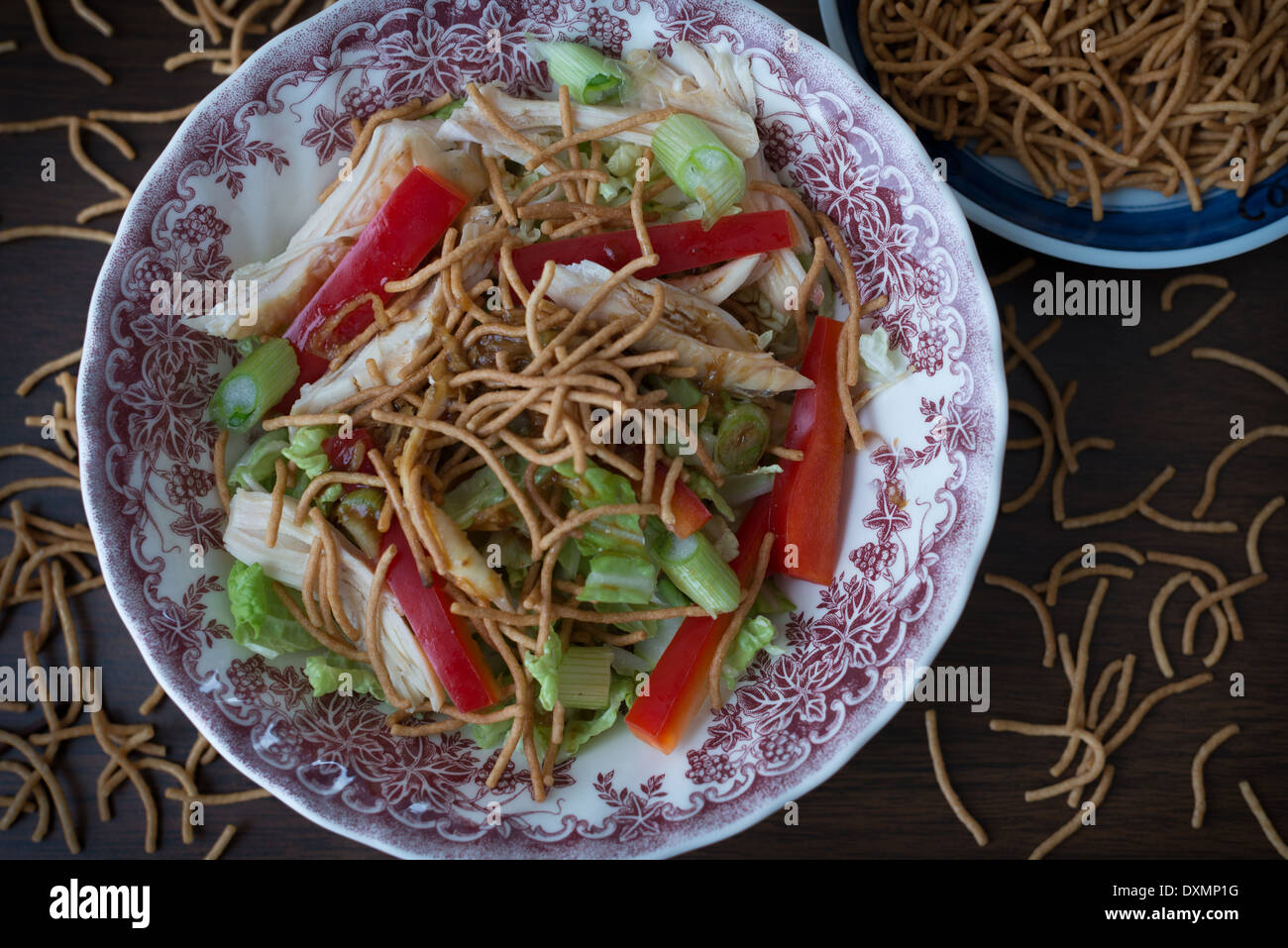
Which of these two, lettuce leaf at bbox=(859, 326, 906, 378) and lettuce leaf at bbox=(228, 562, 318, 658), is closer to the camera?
lettuce leaf at bbox=(228, 562, 318, 658)

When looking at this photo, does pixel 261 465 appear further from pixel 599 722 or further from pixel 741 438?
pixel 741 438

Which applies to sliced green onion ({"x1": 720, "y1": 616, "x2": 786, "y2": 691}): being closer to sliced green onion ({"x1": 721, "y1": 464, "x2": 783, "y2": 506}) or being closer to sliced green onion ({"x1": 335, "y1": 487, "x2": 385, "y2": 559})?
sliced green onion ({"x1": 721, "y1": 464, "x2": 783, "y2": 506})

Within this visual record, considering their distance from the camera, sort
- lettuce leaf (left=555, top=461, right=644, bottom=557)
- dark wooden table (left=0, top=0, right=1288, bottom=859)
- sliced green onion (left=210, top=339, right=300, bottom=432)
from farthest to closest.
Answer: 1. dark wooden table (left=0, top=0, right=1288, bottom=859)
2. sliced green onion (left=210, top=339, right=300, bottom=432)
3. lettuce leaf (left=555, top=461, right=644, bottom=557)

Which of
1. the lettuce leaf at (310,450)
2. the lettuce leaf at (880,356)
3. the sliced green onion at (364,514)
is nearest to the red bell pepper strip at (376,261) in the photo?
the lettuce leaf at (310,450)

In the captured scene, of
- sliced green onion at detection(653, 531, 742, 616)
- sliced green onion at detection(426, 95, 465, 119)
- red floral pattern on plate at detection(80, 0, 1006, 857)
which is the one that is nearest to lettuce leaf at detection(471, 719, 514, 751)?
red floral pattern on plate at detection(80, 0, 1006, 857)

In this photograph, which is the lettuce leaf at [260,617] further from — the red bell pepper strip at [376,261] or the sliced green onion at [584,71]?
the sliced green onion at [584,71]

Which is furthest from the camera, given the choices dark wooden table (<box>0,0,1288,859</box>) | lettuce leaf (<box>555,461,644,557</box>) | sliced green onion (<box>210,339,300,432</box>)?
dark wooden table (<box>0,0,1288,859</box>)

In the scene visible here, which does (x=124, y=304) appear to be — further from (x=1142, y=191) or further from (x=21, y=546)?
(x=1142, y=191)
